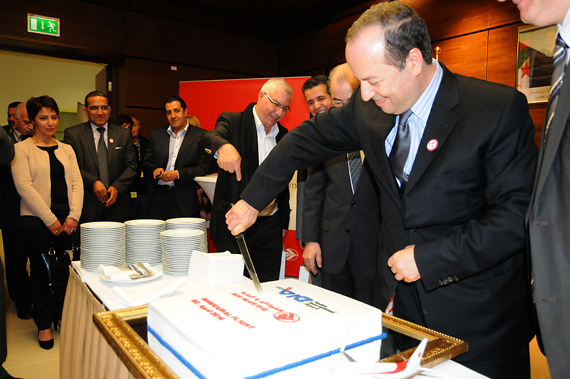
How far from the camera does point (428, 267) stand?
1058 mm

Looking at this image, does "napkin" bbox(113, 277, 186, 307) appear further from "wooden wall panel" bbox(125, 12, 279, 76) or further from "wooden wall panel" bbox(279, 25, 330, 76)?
"wooden wall panel" bbox(279, 25, 330, 76)

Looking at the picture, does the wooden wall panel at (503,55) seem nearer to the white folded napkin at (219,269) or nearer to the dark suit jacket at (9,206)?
the white folded napkin at (219,269)

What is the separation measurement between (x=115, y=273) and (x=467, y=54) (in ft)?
14.2

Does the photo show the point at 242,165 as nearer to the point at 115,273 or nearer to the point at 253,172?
the point at 253,172

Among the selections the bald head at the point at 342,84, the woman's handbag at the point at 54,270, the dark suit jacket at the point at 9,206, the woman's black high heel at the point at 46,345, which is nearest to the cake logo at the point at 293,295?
the bald head at the point at 342,84

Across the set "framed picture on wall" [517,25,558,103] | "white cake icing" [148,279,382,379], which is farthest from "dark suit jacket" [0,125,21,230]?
"framed picture on wall" [517,25,558,103]

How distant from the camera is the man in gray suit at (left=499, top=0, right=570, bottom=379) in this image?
2.75 feet

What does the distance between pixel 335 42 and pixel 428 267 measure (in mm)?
5512

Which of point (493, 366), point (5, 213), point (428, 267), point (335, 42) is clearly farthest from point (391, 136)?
point (335, 42)

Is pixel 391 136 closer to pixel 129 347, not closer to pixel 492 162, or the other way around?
pixel 492 162

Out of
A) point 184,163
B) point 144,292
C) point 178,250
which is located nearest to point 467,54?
point 184,163

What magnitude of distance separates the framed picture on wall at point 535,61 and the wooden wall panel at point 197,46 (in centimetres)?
406

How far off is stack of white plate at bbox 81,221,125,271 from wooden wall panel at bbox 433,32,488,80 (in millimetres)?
4006

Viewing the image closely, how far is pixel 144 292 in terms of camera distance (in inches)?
52.5
